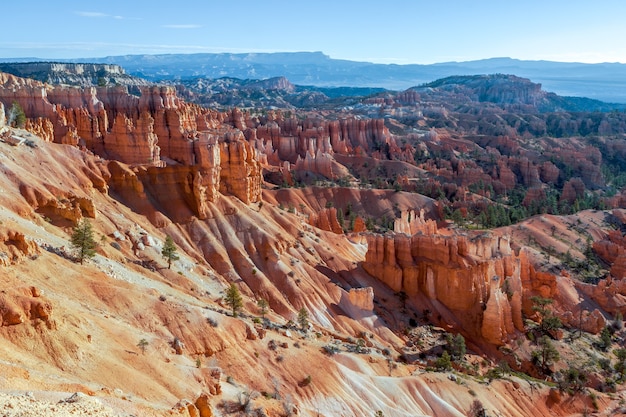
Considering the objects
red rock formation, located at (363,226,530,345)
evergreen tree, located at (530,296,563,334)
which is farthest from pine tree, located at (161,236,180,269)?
evergreen tree, located at (530,296,563,334)

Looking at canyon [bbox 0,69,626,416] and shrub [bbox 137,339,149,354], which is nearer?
canyon [bbox 0,69,626,416]

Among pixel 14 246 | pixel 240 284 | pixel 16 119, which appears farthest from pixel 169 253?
pixel 16 119

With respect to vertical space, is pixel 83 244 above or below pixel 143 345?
above

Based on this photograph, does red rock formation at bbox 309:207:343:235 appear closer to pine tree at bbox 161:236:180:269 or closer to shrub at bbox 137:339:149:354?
pine tree at bbox 161:236:180:269

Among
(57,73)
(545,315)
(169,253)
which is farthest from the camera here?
(57,73)

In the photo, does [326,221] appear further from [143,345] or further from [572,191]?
[572,191]

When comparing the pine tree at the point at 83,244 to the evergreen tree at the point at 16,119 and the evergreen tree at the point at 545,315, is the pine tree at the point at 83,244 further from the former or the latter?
the evergreen tree at the point at 545,315

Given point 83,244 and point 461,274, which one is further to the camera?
point 461,274

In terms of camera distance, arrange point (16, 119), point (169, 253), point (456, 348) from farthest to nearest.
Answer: point (16, 119), point (456, 348), point (169, 253)
